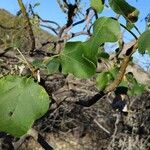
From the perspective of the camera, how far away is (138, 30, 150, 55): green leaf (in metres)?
0.86

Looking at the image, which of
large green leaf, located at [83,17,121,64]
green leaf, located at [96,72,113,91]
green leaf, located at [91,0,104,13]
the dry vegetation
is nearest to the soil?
the dry vegetation

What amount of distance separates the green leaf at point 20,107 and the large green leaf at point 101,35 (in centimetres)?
11

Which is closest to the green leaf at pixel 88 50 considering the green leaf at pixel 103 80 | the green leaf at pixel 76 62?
the green leaf at pixel 76 62

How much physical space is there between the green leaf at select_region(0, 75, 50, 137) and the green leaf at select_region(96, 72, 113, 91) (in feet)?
1.12

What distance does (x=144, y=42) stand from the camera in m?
0.87

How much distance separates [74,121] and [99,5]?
5.74 m

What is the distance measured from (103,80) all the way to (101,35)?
369 mm

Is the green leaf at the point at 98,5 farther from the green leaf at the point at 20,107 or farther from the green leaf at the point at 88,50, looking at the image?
the green leaf at the point at 20,107

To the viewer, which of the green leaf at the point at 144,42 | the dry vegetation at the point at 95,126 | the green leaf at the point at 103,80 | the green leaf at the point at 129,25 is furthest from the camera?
the dry vegetation at the point at 95,126

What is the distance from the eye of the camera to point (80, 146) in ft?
22.0

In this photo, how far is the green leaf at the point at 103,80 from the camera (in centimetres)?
123

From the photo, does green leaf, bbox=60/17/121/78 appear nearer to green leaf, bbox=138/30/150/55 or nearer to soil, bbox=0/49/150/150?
green leaf, bbox=138/30/150/55

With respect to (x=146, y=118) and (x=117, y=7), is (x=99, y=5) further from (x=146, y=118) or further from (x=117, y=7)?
(x=146, y=118)

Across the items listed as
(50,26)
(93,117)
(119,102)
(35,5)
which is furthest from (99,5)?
(93,117)
